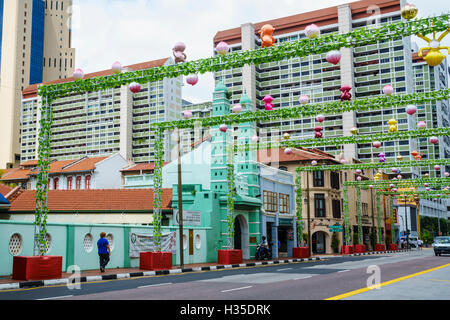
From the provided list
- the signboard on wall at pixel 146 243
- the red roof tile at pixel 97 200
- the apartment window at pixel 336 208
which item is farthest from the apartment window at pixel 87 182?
the signboard on wall at pixel 146 243

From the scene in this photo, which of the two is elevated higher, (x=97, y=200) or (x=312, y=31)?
(x=312, y=31)

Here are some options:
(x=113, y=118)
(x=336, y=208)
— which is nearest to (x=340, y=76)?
(x=336, y=208)

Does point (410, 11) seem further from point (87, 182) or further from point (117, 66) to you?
point (87, 182)

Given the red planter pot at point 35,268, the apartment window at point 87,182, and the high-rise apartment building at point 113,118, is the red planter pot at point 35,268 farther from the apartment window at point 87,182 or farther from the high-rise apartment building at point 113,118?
the high-rise apartment building at point 113,118

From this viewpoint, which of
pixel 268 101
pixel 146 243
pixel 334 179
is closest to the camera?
pixel 268 101

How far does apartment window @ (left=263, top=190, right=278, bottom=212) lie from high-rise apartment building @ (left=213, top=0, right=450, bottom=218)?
46.3m

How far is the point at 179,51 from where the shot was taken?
15711mm

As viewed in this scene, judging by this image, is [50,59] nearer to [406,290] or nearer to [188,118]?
[188,118]

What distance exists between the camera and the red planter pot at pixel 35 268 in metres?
14.6

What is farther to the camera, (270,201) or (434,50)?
(270,201)

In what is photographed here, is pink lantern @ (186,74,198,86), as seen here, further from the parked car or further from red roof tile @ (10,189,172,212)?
the parked car

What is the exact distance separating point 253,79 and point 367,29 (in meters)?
80.2

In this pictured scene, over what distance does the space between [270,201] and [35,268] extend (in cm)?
2391

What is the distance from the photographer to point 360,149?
8712cm
